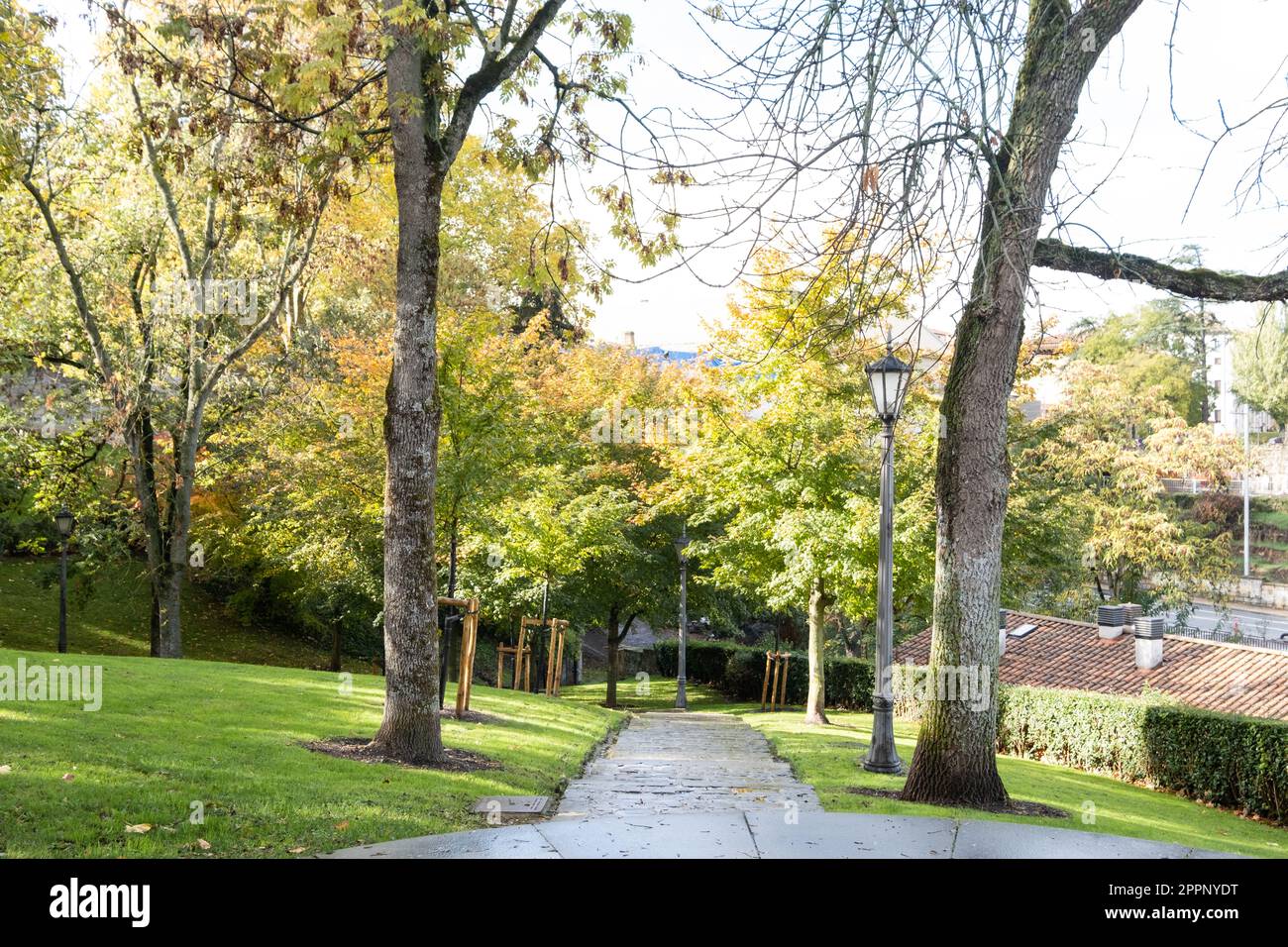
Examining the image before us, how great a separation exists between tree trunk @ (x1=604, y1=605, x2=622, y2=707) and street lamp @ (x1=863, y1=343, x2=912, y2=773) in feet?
53.2

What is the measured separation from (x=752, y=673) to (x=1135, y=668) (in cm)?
1360

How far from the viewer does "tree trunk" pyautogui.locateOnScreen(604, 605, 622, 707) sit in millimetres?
29000

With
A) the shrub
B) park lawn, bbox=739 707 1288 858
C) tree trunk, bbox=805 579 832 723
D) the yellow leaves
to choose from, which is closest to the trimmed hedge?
the shrub

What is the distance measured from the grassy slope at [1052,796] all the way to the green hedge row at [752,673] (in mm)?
7482

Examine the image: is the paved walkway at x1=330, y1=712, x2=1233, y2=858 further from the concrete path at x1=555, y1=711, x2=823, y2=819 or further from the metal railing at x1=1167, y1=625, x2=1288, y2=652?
the metal railing at x1=1167, y1=625, x2=1288, y2=652

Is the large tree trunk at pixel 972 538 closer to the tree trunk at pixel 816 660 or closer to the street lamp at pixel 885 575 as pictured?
the street lamp at pixel 885 575

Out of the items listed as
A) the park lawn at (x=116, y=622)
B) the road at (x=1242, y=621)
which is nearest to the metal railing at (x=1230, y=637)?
the road at (x=1242, y=621)

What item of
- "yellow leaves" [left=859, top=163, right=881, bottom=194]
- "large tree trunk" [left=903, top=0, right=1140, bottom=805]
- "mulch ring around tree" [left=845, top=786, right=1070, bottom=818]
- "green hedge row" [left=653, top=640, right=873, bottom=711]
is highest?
"yellow leaves" [left=859, top=163, right=881, bottom=194]

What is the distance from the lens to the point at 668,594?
101ft

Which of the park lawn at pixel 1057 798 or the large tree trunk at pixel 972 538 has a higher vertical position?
the large tree trunk at pixel 972 538

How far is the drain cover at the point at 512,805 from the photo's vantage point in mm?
7848
